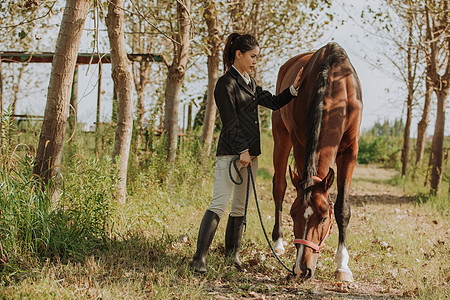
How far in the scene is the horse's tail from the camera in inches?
124

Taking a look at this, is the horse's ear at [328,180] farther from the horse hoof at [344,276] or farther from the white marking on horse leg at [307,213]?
the horse hoof at [344,276]

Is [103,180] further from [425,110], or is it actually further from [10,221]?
[425,110]

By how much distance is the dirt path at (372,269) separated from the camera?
320 centimetres

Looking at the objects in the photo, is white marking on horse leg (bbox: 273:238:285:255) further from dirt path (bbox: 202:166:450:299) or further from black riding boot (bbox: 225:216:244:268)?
black riding boot (bbox: 225:216:244:268)

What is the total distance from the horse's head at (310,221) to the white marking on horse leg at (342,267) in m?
0.59

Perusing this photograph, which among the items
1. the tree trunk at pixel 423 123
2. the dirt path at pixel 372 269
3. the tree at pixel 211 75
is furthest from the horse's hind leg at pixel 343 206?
the tree trunk at pixel 423 123

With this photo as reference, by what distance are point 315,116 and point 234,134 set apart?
672mm

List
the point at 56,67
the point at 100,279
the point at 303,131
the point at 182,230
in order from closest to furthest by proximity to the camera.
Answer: the point at 100,279, the point at 56,67, the point at 303,131, the point at 182,230

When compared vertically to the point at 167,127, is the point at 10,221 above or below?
below

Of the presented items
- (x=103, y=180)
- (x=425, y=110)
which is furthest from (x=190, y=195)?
(x=425, y=110)

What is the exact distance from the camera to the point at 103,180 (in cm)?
392

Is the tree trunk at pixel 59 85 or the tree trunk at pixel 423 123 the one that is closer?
the tree trunk at pixel 59 85

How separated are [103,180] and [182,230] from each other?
1.12 m

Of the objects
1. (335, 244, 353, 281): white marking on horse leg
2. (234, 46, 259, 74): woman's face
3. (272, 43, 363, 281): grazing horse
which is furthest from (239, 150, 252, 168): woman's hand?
(335, 244, 353, 281): white marking on horse leg
